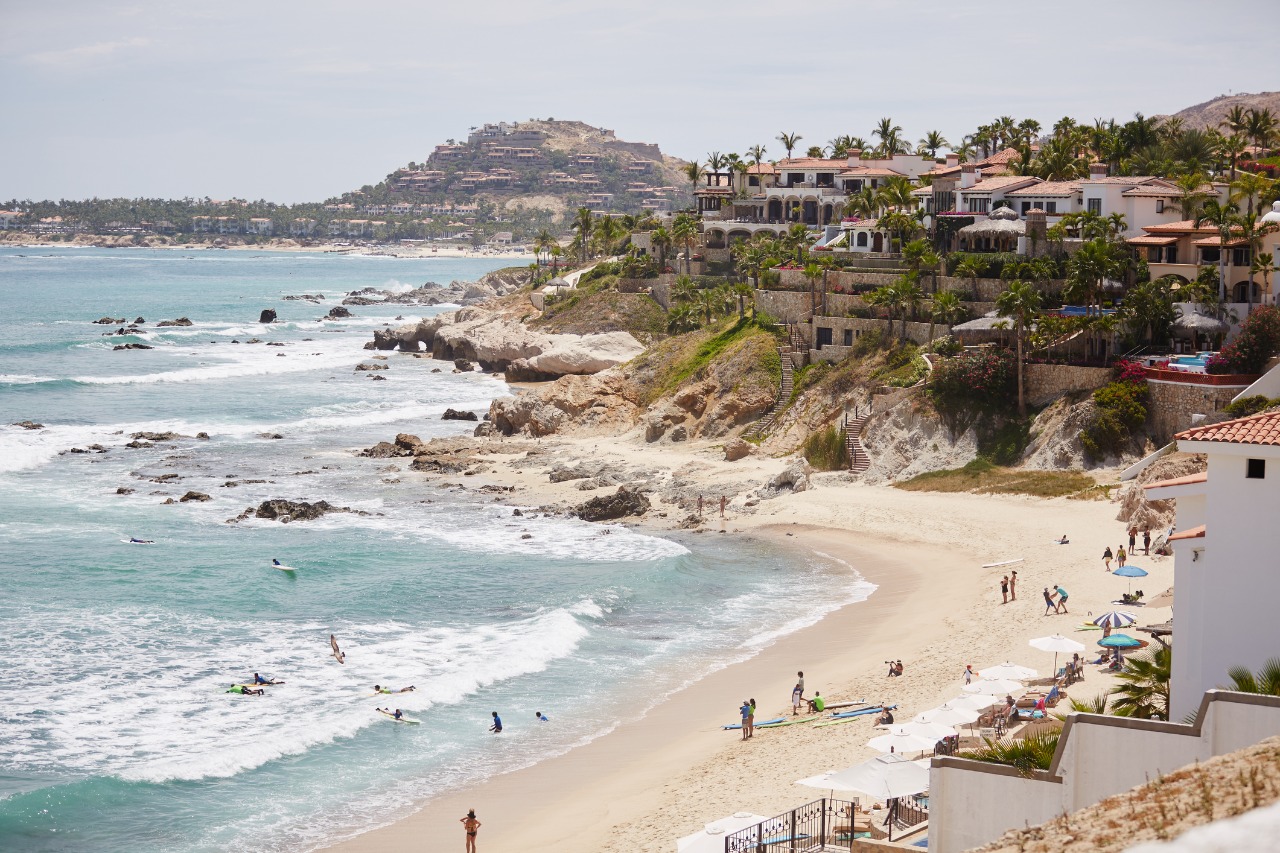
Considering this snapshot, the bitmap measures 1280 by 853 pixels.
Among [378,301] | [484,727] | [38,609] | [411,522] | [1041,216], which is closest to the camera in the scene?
[484,727]

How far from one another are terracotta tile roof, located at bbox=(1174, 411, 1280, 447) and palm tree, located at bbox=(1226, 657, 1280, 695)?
9.27 ft

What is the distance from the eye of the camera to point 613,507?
51.6 meters

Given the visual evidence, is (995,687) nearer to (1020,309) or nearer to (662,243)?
(1020,309)

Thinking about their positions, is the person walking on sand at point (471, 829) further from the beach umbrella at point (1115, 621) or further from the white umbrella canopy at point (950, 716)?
the beach umbrella at point (1115, 621)

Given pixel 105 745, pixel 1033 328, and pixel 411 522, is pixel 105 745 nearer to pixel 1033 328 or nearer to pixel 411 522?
pixel 411 522

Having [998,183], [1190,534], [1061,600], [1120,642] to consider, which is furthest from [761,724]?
[998,183]

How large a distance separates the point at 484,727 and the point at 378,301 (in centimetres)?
14417

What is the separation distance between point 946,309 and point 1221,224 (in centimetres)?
1096

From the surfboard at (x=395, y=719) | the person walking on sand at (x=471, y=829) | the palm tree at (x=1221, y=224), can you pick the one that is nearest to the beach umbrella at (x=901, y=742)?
the person walking on sand at (x=471, y=829)

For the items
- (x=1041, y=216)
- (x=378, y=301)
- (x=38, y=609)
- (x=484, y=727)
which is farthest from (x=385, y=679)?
(x=378, y=301)

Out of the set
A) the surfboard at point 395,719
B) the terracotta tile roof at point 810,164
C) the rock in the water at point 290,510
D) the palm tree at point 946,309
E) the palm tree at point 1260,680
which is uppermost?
the terracotta tile roof at point 810,164

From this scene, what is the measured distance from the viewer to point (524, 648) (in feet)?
117

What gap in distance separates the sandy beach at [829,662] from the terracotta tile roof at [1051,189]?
2036 cm

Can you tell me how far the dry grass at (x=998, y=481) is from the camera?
155ft
